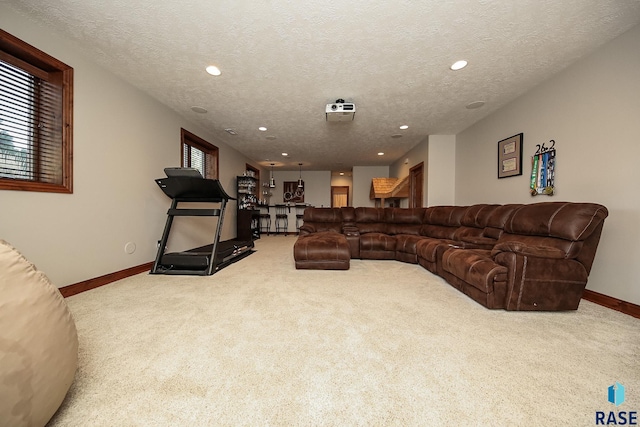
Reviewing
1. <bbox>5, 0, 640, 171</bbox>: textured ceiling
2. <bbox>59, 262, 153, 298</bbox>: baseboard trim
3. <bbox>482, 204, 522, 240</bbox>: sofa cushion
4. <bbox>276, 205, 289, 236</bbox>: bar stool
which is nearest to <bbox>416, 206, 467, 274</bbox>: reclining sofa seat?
<bbox>482, 204, 522, 240</bbox>: sofa cushion

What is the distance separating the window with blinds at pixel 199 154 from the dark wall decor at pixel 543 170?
524 centimetres

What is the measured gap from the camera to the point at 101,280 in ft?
8.41

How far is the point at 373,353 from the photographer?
136 centimetres

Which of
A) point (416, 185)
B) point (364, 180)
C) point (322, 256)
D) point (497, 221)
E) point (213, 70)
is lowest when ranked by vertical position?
point (322, 256)

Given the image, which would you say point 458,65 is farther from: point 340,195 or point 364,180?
point 340,195

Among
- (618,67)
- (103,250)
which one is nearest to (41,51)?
(103,250)

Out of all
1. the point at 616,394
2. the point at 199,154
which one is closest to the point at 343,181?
the point at 199,154

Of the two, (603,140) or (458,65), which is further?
(458,65)

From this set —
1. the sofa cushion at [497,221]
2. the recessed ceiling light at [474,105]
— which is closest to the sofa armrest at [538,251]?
the sofa cushion at [497,221]

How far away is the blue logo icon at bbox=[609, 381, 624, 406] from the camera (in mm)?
1020

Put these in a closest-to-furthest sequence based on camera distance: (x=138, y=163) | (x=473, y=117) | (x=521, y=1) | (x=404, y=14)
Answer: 1. (x=521, y=1)
2. (x=404, y=14)
3. (x=138, y=163)
4. (x=473, y=117)

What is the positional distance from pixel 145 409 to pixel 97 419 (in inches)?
6.3

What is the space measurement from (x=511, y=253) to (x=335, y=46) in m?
2.44

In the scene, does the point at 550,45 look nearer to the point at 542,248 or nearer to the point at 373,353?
the point at 542,248
